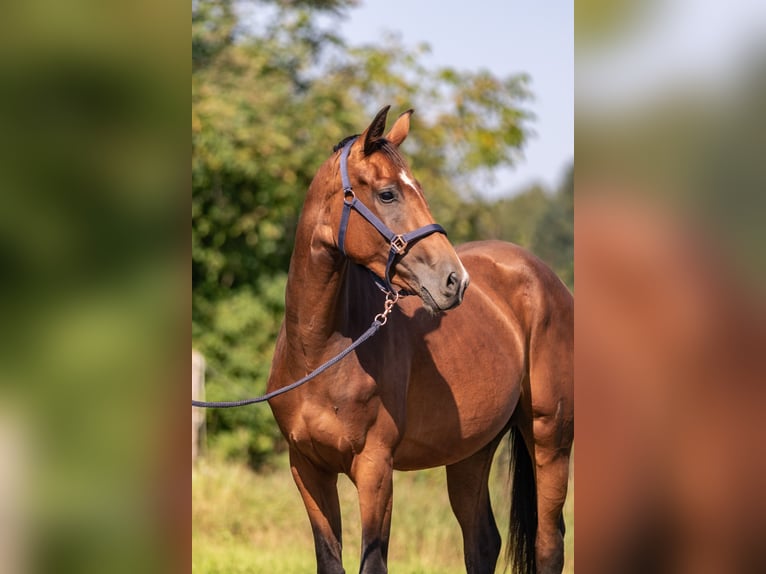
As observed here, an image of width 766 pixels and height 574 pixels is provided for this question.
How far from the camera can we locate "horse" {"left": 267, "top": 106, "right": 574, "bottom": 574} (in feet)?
11.5

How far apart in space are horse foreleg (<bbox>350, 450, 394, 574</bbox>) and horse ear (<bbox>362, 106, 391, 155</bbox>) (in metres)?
1.20

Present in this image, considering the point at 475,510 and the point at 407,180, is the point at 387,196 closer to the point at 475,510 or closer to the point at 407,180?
the point at 407,180

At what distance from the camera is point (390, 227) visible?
136 inches

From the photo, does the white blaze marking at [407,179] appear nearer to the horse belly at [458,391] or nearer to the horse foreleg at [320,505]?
the horse belly at [458,391]

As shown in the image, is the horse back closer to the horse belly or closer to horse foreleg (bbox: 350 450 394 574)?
the horse belly

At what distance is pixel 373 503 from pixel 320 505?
331 mm

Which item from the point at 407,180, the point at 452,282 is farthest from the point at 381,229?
the point at 452,282

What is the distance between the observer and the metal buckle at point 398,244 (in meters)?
3.41

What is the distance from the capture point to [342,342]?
12.3 ft

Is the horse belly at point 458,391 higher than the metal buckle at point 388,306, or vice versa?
the metal buckle at point 388,306

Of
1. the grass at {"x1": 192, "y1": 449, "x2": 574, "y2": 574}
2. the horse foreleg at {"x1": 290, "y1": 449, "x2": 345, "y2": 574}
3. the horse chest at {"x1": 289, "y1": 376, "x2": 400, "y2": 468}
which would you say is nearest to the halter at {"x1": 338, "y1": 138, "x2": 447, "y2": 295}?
the horse chest at {"x1": 289, "y1": 376, "x2": 400, "y2": 468}
